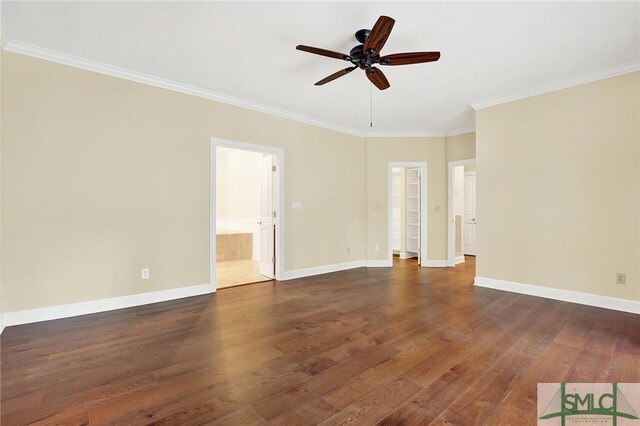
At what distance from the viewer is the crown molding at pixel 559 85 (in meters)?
3.49

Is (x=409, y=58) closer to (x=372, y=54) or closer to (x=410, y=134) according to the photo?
(x=372, y=54)

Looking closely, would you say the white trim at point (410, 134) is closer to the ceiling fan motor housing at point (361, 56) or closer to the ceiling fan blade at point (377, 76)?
the ceiling fan blade at point (377, 76)

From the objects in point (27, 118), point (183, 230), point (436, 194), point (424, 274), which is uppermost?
point (27, 118)

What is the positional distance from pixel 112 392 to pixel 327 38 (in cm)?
335

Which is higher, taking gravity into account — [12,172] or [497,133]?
[497,133]

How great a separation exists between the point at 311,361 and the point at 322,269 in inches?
133

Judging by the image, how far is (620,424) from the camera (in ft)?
5.35

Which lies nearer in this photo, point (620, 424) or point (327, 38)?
point (620, 424)

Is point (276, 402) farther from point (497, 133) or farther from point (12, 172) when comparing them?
point (497, 133)

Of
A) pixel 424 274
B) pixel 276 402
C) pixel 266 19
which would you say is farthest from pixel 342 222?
pixel 276 402

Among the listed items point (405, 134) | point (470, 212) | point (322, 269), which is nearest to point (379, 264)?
point (322, 269)

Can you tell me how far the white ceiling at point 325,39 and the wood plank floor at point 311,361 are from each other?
285 cm

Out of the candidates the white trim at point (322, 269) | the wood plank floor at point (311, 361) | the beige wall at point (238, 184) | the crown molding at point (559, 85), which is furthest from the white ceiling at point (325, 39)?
the beige wall at point (238, 184)

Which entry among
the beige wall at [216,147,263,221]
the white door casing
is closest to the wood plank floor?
the beige wall at [216,147,263,221]
